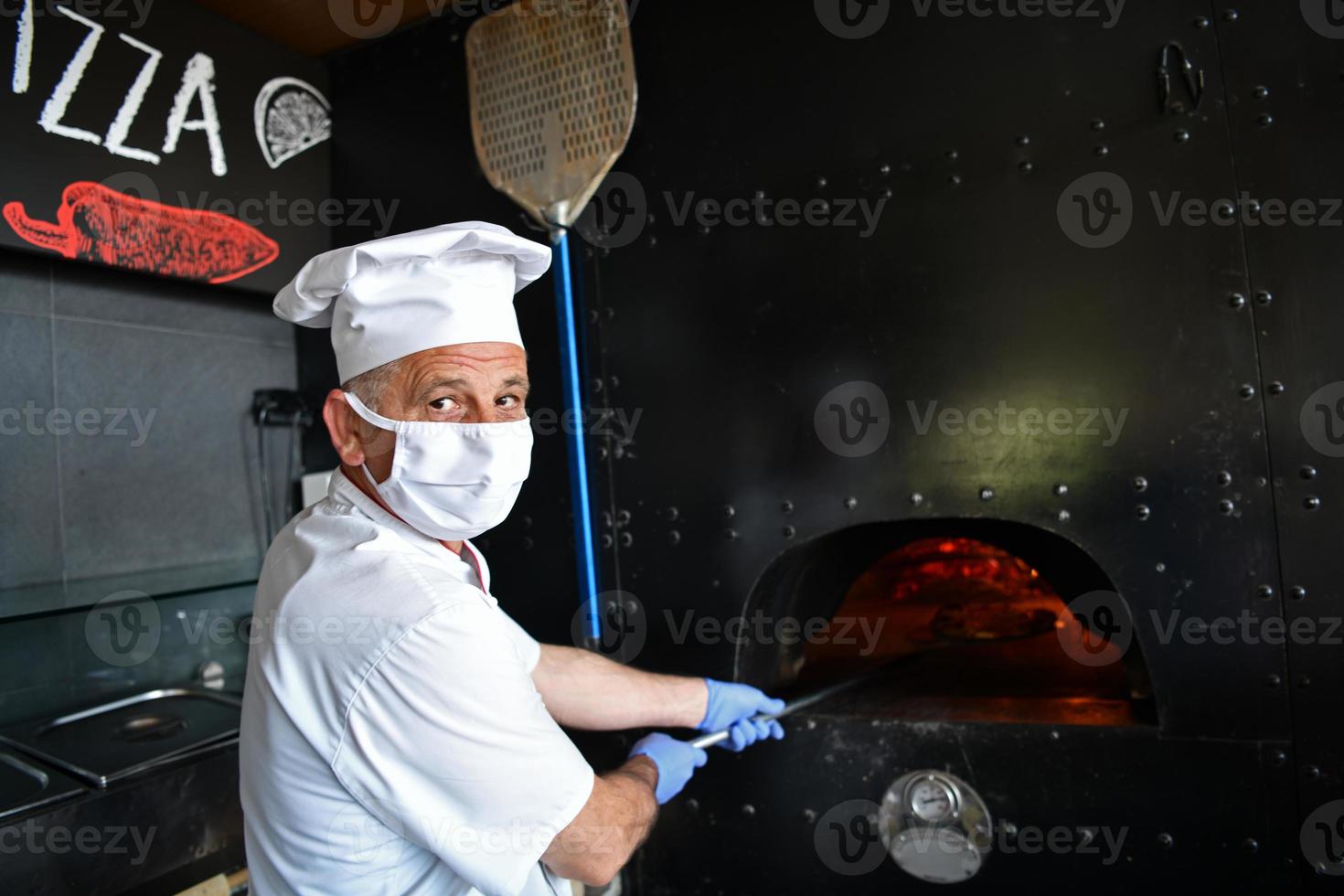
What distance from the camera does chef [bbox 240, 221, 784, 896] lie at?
0.97 metres

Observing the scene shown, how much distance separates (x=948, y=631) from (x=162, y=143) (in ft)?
7.48

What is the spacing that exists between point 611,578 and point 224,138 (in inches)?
56.7

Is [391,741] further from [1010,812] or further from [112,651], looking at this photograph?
[112,651]

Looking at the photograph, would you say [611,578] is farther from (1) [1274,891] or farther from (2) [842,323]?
(1) [1274,891]

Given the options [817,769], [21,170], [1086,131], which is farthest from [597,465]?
[21,170]

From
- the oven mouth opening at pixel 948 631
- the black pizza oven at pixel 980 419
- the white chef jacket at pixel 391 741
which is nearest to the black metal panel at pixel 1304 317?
the black pizza oven at pixel 980 419

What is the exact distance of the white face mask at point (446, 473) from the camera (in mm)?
1144

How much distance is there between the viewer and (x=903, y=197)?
1676mm

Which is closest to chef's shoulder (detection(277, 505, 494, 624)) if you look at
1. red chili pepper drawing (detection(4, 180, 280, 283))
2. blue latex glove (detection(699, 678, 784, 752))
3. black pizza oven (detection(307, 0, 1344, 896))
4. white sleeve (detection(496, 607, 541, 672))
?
white sleeve (detection(496, 607, 541, 672))

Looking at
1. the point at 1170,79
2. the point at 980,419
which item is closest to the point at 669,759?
the point at 980,419

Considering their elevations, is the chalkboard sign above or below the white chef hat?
above

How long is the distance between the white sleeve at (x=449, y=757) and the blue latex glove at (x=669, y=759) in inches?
17.1

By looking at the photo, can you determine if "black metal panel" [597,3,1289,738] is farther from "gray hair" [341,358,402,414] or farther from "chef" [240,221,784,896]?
"gray hair" [341,358,402,414]

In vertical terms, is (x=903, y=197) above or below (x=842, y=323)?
above
